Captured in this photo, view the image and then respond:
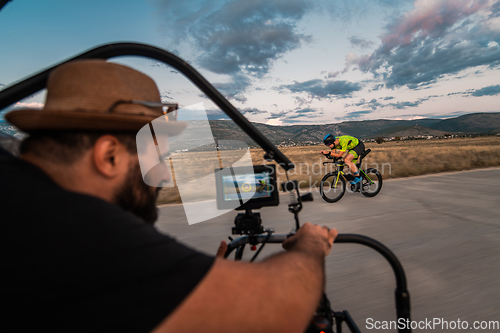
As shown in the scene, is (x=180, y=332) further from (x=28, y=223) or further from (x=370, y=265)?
(x=370, y=265)

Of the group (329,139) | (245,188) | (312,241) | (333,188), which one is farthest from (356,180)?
(312,241)

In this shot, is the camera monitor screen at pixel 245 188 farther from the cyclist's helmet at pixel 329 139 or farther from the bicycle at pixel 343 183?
the cyclist's helmet at pixel 329 139

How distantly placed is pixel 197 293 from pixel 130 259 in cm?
17

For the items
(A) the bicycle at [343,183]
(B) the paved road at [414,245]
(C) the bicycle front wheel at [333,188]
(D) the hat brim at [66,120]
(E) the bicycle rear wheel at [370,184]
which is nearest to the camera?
(D) the hat brim at [66,120]

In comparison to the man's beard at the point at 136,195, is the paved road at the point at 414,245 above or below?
below

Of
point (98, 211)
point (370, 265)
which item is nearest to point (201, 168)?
point (98, 211)

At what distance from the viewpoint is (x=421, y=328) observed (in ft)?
7.17

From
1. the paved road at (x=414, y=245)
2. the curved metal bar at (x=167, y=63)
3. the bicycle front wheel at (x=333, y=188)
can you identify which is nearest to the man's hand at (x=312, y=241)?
the curved metal bar at (x=167, y=63)

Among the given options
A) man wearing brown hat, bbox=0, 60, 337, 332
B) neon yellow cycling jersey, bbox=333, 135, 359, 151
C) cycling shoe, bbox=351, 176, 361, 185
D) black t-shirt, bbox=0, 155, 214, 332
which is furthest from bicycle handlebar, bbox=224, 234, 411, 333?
neon yellow cycling jersey, bbox=333, 135, 359, 151

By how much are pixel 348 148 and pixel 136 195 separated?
6.85 metres

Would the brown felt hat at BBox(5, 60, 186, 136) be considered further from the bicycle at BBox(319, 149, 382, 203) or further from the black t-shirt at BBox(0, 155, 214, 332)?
the bicycle at BBox(319, 149, 382, 203)

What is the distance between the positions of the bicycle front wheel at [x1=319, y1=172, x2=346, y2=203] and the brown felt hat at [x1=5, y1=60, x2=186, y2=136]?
19.1 ft

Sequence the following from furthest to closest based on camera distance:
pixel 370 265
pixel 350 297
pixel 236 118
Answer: pixel 370 265, pixel 350 297, pixel 236 118

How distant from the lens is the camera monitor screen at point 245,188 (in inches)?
56.5
